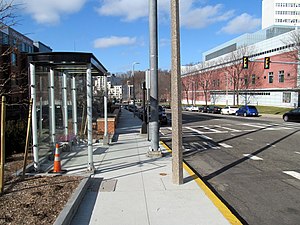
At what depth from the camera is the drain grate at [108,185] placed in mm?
5996

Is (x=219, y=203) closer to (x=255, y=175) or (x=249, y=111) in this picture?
(x=255, y=175)

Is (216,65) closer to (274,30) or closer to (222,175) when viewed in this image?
(274,30)

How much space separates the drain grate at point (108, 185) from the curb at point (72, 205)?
1.18 feet

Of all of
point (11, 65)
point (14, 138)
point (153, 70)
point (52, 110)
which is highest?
point (11, 65)

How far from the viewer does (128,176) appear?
700cm

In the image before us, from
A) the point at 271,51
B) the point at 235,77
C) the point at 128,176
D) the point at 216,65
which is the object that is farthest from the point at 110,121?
the point at 216,65

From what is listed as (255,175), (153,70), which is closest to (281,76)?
(153,70)

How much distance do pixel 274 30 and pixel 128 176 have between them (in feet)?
283

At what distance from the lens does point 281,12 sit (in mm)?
115312

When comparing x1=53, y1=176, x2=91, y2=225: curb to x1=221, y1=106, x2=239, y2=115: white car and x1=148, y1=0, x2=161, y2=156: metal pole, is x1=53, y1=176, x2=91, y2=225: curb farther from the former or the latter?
x1=221, y1=106, x2=239, y2=115: white car

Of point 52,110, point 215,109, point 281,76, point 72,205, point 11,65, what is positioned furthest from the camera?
point 281,76

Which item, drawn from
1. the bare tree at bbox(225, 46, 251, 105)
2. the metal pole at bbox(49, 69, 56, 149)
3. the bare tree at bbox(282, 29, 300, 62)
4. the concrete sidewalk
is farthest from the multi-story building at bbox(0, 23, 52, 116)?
the bare tree at bbox(225, 46, 251, 105)

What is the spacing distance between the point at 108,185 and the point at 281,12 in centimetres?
12866

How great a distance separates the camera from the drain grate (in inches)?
236
